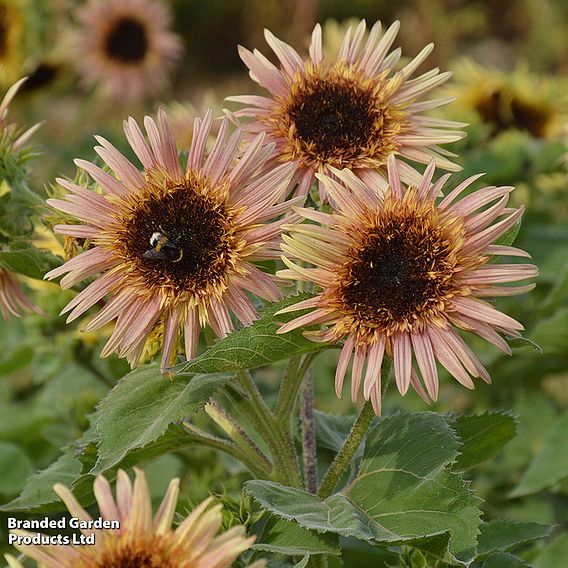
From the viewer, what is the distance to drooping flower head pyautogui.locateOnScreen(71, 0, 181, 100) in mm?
2656

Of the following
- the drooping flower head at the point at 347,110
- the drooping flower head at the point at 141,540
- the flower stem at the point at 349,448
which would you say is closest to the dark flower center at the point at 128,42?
the drooping flower head at the point at 347,110

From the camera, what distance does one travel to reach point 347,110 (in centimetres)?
91

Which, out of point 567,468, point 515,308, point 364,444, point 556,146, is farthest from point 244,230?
point 556,146

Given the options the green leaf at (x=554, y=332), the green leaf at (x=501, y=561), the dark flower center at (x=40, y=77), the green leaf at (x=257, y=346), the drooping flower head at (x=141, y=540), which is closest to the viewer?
the drooping flower head at (x=141, y=540)

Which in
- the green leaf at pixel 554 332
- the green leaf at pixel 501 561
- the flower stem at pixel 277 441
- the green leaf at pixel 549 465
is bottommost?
the green leaf at pixel 501 561

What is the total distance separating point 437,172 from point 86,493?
752 mm

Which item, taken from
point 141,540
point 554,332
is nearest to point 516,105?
point 554,332

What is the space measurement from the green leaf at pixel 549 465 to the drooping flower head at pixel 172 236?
1.84ft

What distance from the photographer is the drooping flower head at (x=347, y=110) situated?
0.86 metres

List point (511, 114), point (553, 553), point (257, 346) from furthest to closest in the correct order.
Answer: point (511, 114) → point (553, 553) → point (257, 346)

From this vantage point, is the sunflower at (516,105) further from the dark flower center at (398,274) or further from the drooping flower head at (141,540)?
the drooping flower head at (141,540)

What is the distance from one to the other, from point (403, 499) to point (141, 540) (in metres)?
0.26

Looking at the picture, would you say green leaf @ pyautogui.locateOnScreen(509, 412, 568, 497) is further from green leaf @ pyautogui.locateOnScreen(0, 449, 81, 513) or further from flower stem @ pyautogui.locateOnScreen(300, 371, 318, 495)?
green leaf @ pyautogui.locateOnScreen(0, 449, 81, 513)

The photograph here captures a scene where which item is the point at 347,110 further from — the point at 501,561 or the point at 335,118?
the point at 501,561
